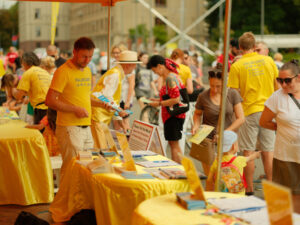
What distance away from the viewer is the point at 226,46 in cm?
376

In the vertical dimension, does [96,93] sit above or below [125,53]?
below

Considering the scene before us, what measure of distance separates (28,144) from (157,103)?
165cm

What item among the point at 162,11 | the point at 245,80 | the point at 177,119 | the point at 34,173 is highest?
the point at 162,11

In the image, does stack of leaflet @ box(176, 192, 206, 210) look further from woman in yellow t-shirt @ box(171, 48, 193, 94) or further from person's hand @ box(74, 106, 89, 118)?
woman in yellow t-shirt @ box(171, 48, 193, 94)

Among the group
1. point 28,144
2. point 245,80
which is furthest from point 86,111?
point 245,80

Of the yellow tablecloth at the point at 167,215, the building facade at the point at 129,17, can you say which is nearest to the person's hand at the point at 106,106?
the yellow tablecloth at the point at 167,215

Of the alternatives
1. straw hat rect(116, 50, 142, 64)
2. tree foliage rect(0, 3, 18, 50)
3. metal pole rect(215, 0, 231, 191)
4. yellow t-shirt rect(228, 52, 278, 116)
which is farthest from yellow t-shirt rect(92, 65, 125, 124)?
tree foliage rect(0, 3, 18, 50)

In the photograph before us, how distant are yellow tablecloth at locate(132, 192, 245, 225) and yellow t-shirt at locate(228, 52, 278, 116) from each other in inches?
129

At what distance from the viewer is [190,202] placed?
3.04 meters

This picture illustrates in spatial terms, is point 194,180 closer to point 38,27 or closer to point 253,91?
point 253,91

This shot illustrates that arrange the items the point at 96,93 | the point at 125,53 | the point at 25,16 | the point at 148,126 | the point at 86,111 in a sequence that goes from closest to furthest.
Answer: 1. the point at 148,126
2. the point at 86,111
3. the point at 96,93
4. the point at 125,53
5. the point at 25,16

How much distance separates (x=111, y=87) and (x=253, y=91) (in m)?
1.60

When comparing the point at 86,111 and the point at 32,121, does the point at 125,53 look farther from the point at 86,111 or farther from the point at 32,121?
the point at 32,121

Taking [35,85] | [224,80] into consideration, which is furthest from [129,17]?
[224,80]
